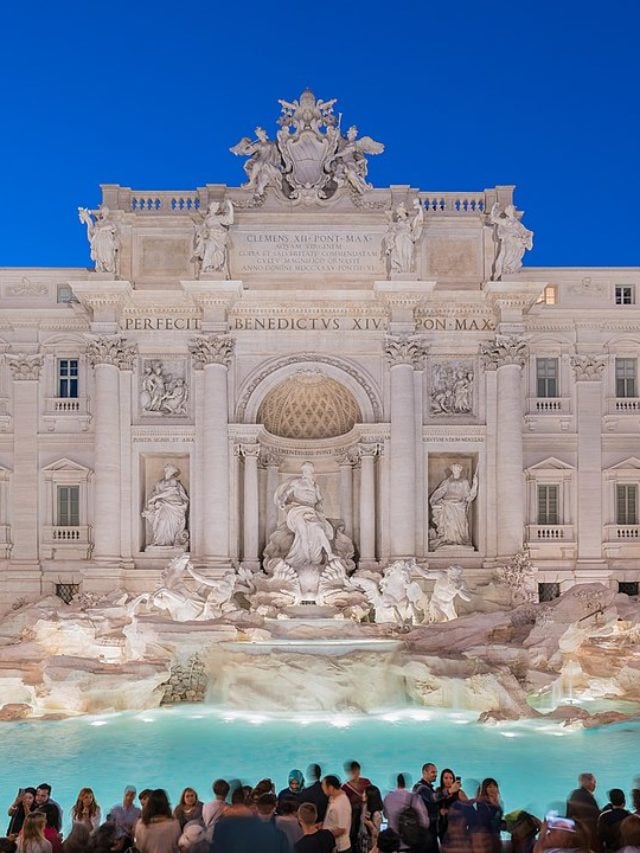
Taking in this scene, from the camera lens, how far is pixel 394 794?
8141mm

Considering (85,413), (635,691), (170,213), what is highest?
Answer: (170,213)

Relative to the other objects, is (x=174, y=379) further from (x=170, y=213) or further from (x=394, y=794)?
(x=394, y=794)

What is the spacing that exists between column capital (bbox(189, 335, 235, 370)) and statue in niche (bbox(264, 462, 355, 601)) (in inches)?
157

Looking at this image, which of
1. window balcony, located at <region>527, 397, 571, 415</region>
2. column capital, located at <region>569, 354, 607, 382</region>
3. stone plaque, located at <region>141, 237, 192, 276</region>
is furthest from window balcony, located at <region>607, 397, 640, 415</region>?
stone plaque, located at <region>141, 237, 192, 276</region>

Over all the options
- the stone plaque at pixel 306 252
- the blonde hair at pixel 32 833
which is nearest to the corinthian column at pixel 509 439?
the stone plaque at pixel 306 252

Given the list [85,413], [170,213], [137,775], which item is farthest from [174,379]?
[137,775]

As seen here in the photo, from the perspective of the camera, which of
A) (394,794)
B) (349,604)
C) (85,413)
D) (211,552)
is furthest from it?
(85,413)

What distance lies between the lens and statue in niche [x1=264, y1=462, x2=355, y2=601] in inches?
1011

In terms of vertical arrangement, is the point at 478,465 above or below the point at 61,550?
above

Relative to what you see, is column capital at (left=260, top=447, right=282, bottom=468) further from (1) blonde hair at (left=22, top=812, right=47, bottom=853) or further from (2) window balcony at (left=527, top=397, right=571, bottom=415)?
(1) blonde hair at (left=22, top=812, right=47, bottom=853)

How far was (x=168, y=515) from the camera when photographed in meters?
27.5

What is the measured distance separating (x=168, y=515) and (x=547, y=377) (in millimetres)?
12134

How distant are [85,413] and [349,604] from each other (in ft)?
32.8

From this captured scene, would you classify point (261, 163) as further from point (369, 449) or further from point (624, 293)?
point (624, 293)
